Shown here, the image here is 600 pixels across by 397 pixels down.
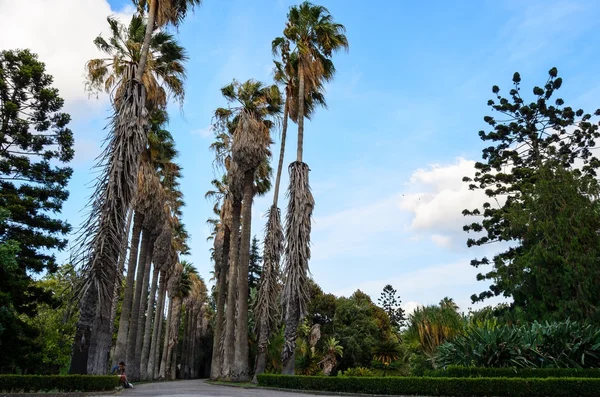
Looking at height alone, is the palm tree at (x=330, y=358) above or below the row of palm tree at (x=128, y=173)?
below

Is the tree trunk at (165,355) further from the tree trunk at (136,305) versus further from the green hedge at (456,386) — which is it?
the green hedge at (456,386)

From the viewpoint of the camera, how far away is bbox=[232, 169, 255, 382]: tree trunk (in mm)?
25656

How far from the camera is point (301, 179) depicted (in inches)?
944

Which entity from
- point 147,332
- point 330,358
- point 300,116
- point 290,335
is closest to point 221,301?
point 147,332

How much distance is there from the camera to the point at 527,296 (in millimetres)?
30109

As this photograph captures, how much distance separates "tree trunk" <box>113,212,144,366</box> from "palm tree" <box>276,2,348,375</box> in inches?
355

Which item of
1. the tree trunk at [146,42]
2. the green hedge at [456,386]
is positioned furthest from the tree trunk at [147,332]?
the tree trunk at [146,42]

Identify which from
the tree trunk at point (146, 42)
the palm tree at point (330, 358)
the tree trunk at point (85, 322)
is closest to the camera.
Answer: the tree trunk at point (85, 322)

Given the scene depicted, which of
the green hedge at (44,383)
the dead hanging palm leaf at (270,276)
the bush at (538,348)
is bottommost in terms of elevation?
the green hedge at (44,383)

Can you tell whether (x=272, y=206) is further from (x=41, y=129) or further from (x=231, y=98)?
(x=41, y=129)

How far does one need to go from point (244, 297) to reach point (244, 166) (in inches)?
313

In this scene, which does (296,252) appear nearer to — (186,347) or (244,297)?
(244,297)

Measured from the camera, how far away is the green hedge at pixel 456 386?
14.4 meters

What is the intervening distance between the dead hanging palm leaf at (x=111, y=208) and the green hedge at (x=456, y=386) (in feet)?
29.4
